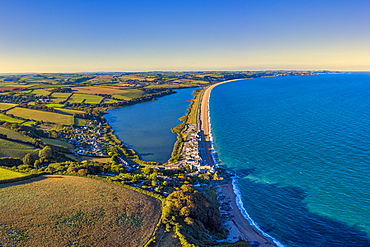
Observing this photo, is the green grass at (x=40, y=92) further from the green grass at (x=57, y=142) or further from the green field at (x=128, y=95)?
the green grass at (x=57, y=142)

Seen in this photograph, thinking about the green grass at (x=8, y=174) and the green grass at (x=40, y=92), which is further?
the green grass at (x=40, y=92)

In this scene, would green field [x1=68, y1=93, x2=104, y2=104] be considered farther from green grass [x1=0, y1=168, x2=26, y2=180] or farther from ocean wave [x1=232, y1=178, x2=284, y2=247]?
ocean wave [x1=232, y1=178, x2=284, y2=247]

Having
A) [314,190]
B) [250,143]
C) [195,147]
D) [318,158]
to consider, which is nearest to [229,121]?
[250,143]

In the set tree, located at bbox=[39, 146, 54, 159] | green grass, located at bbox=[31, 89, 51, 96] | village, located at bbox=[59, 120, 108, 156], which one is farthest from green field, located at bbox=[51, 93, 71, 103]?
tree, located at bbox=[39, 146, 54, 159]

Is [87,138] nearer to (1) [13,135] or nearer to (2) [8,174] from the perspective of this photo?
(1) [13,135]

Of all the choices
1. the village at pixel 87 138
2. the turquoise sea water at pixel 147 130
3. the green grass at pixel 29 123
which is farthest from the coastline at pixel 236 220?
the green grass at pixel 29 123

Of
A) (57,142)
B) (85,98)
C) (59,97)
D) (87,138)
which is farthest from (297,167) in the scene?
(59,97)

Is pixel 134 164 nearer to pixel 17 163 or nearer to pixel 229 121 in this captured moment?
pixel 17 163
